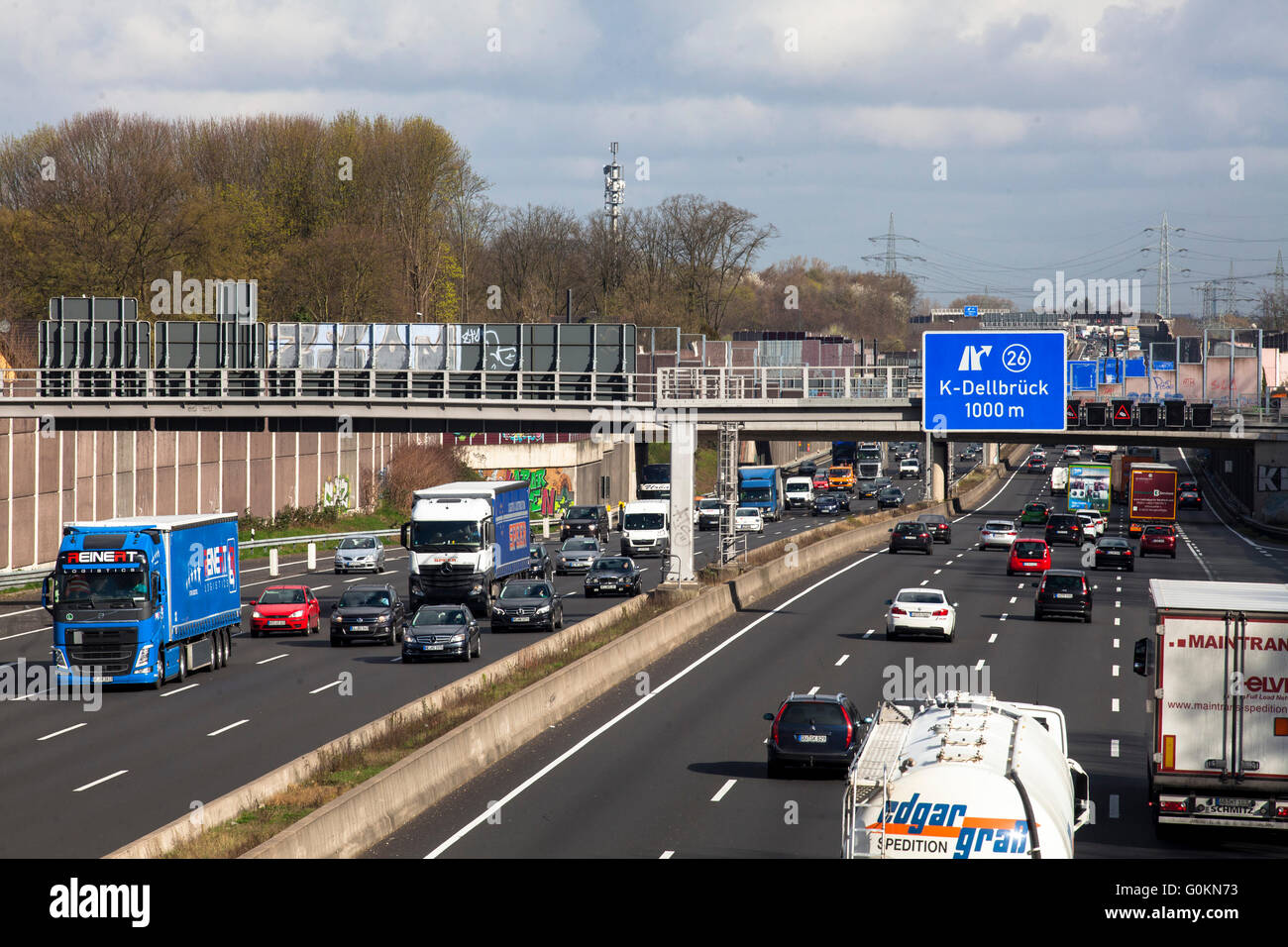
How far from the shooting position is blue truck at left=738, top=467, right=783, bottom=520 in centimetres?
9131

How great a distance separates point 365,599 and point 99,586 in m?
9.14

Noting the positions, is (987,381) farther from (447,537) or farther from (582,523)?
(582,523)

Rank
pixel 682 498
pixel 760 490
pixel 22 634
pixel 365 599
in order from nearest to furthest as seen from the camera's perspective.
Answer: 1. pixel 365 599
2. pixel 22 634
3. pixel 682 498
4. pixel 760 490

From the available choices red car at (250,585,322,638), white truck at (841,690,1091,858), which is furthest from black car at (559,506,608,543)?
white truck at (841,690,1091,858)

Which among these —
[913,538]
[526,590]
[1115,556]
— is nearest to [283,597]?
[526,590]

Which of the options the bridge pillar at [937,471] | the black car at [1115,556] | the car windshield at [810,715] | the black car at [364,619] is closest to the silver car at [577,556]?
the black car at [364,619]

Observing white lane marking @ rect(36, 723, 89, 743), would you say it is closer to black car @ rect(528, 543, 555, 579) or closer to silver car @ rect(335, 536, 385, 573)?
black car @ rect(528, 543, 555, 579)

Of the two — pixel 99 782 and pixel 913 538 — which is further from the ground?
pixel 913 538

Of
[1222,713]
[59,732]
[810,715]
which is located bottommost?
[59,732]

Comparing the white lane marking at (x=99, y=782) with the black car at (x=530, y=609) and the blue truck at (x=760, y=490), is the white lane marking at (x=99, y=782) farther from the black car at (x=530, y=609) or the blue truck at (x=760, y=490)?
the blue truck at (x=760, y=490)

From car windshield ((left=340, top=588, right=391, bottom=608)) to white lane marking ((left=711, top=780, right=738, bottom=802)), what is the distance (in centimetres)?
1988

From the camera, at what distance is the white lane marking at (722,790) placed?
→ 69.4 ft

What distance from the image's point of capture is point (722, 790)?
71.4 feet
